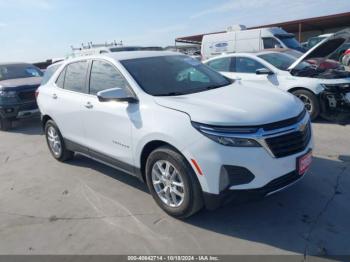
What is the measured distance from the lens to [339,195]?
12.5 feet

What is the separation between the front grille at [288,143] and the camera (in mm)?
3055

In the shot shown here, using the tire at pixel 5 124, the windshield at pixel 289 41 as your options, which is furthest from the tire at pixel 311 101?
the windshield at pixel 289 41

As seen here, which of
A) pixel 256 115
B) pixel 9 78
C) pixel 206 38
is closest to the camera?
pixel 256 115

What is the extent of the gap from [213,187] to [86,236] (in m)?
1.44

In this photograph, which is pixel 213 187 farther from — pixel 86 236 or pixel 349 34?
pixel 349 34

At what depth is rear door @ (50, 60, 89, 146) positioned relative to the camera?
4656 millimetres

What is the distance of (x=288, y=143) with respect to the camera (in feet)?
10.4

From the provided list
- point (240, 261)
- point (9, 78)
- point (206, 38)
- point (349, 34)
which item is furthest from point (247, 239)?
point (206, 38)

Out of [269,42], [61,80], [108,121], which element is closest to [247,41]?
[269,42]

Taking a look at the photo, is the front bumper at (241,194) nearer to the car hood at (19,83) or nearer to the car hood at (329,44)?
the car hood at (329,44)

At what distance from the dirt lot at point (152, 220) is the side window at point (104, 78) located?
1352 millimetres

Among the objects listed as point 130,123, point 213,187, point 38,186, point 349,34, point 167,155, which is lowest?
point 38,186

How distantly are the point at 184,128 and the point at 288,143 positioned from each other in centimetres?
99

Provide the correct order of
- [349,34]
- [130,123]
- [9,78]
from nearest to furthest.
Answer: [130,123] → [349,34] → [9,78]
